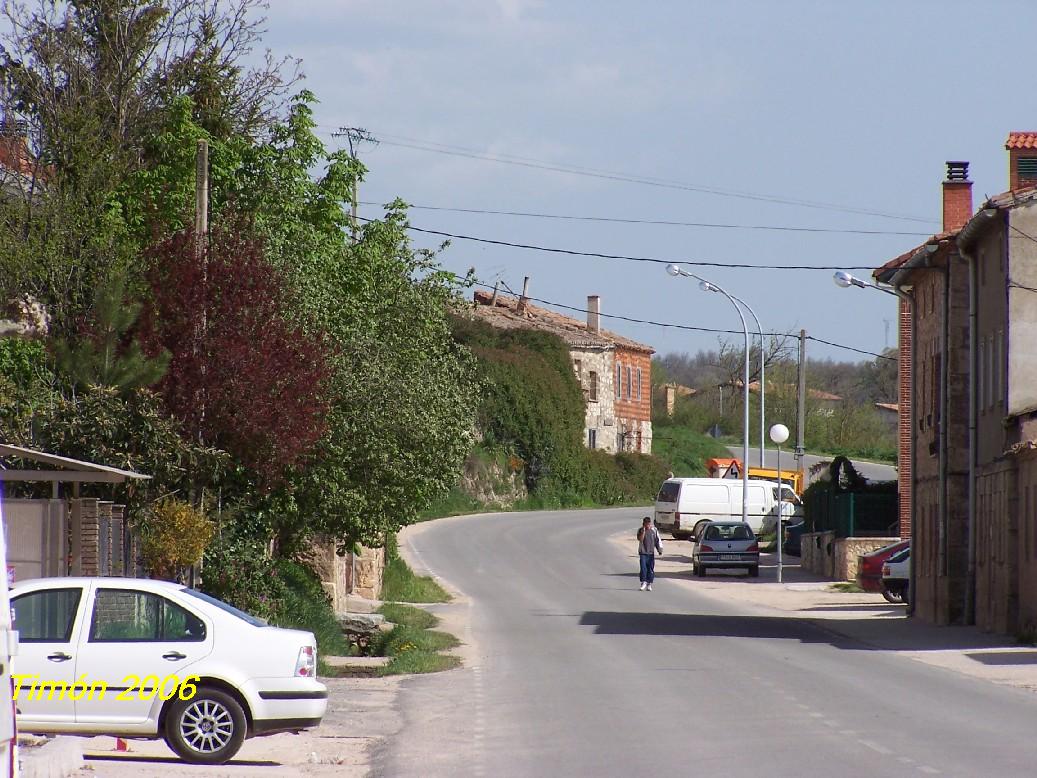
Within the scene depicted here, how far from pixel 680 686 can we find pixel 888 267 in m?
23.2

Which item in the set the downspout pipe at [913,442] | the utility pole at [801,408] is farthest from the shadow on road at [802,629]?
the utility pole at [801,408]

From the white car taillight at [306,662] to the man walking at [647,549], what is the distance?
84.6 feet

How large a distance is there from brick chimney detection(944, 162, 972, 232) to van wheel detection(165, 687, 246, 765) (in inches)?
1207

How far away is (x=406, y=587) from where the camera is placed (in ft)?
124

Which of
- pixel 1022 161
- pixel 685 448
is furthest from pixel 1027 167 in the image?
pixel 685 448

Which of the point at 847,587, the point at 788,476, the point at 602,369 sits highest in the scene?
the point at 602,369

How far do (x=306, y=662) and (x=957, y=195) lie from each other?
101ft

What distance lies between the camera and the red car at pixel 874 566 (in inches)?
1526

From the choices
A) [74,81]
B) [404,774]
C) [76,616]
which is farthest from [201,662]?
[74,81]

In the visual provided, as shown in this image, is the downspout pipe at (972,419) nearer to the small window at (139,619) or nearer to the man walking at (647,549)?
the man walking at (647,549)

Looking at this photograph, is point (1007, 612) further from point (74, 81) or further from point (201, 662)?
point (74, 81)

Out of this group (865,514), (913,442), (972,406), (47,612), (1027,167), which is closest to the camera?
(47,612)

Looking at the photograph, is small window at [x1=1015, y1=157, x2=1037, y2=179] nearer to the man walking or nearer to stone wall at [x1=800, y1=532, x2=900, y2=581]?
the man walking

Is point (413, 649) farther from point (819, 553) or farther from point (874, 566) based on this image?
point (819, 553)
